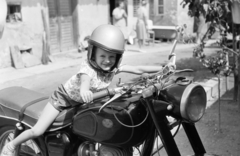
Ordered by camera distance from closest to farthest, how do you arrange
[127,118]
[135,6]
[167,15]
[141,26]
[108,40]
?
[127,118] → [108,40] → [141,26] → [135,6] → [167,15]

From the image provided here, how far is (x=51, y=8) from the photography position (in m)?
10.6

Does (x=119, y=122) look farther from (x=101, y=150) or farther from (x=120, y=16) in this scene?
(x=120, y=16)

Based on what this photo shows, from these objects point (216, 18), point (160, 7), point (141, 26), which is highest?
point (160, 7)

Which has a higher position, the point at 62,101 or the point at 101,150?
the point at 62,101

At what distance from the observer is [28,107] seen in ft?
9.50

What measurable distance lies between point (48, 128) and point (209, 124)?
264 cm

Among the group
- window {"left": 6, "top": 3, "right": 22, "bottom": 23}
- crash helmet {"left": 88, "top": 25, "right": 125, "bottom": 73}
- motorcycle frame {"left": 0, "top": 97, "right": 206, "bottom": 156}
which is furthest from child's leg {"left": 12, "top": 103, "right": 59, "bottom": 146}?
window {"left": 6, "top": 3, "right": 22, "bottom": 23}

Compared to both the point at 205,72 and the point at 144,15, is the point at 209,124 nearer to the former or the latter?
the point at 205,72

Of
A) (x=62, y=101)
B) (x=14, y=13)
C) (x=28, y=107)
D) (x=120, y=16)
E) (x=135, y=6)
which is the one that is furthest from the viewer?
(x=135, y=6)

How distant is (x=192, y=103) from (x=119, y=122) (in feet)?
1.76

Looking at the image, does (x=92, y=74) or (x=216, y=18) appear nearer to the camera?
(x=92, y=74)

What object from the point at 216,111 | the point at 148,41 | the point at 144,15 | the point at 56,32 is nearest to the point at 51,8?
the point at 56,32

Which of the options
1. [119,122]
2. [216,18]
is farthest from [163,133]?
[216,18]

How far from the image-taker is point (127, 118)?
7.27 ft
